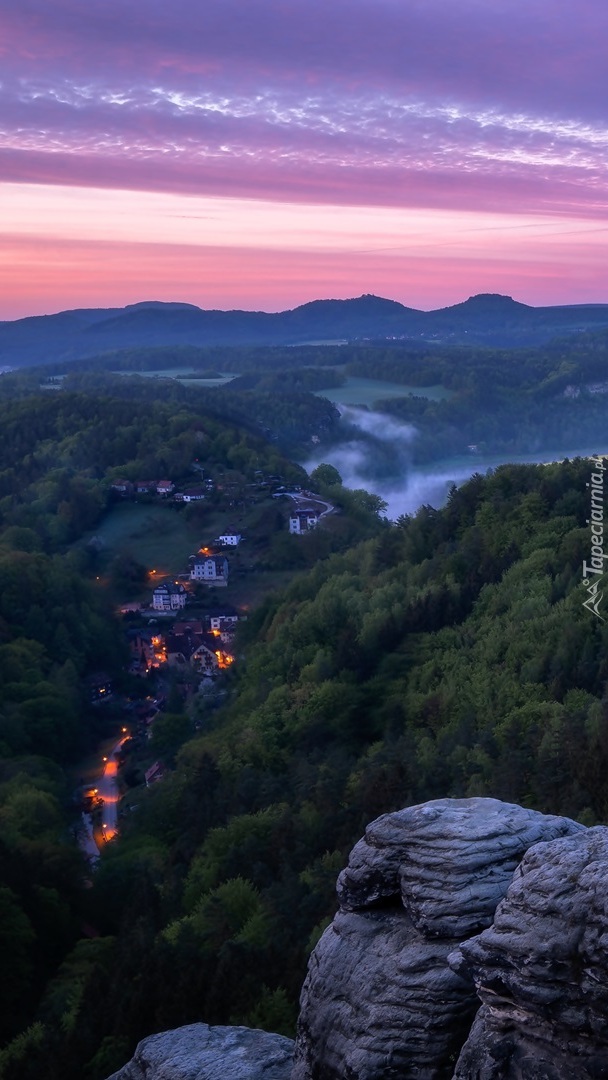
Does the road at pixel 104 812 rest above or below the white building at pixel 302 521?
below

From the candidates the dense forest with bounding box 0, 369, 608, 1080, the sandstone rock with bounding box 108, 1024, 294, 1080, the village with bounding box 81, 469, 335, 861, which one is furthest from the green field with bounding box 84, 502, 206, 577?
the sandstone rock with bounding box 108, 1024, 294, 1080

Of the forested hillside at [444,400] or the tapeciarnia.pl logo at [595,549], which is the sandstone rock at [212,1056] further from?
the forested hillside at [444,400]

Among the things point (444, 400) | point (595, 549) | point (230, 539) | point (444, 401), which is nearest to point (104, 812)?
point (595, 549)

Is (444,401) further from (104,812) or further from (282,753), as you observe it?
(282,753)

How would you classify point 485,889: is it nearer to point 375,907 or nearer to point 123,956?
point 375,907

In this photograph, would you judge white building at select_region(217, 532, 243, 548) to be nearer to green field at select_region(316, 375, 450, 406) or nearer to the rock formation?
the rock formation

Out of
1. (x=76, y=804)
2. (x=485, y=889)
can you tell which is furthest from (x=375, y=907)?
(x=76, y=804)

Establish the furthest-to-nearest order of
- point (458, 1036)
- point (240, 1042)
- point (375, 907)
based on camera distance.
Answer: point (240, 1042) → point (375, 907) → point (458, 1036)

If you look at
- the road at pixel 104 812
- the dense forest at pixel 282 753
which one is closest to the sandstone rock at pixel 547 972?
the dense forest at pixel 282 753
